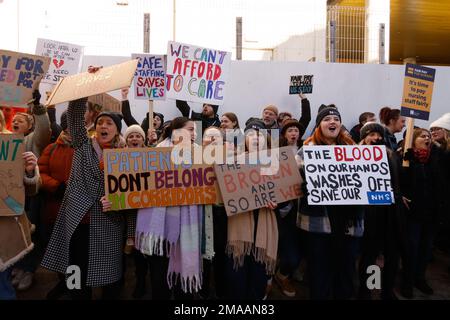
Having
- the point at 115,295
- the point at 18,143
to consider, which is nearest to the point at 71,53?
the point at 18,143

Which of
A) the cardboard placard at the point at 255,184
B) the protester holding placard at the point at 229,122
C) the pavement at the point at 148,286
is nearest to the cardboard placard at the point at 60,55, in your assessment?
→ the protester holding placard at the point at 229,122

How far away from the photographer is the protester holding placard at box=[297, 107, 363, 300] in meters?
3.50

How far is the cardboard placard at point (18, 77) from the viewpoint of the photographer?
132 inches

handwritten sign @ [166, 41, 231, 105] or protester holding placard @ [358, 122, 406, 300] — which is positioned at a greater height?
handwritten sign @ [166, 41, 231, 105]

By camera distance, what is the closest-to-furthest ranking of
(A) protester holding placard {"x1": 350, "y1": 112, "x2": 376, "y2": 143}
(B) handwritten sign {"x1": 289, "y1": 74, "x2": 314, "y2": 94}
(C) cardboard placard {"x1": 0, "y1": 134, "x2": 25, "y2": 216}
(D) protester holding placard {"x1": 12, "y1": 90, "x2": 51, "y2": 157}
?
(C) cardboard placard {"x1": 0, "y1": 134, "x2": 25, "y2": 216}, (D) protester holding placard {"x1": 12, "y1": 90, "x2": 51, "y2": 157}, (A) protester holding placard {"x1": 350, "y1": 112, "x2": 376, "y2": 143}, (B) handwritten sign {"x1": 289, "y1": 74, "x2": 314, "y2": 94}

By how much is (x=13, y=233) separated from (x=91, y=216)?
1.84 feet

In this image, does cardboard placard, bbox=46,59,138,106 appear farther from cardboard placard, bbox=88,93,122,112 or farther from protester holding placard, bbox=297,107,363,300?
protester holding placard, bbox=297,107,363,300

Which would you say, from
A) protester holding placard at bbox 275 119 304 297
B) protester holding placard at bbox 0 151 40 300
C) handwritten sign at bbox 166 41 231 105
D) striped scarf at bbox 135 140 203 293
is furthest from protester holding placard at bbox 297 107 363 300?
protester holding placard at bbox 0 151 40 300

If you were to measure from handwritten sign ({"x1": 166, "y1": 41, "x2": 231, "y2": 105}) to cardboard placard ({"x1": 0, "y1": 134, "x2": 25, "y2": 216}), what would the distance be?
2.11m

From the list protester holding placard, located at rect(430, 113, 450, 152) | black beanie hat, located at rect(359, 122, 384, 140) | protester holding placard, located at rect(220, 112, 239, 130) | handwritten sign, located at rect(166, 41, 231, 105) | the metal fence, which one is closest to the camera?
black beanie hat, located at rect(359, 122, 384, 140)

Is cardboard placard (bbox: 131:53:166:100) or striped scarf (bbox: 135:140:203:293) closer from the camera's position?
striped scarf (bbox: 135:140:203:293)

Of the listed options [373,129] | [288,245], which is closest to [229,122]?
[288,245]

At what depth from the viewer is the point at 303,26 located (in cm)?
993

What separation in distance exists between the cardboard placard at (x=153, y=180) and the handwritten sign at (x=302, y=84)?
4.08 m
